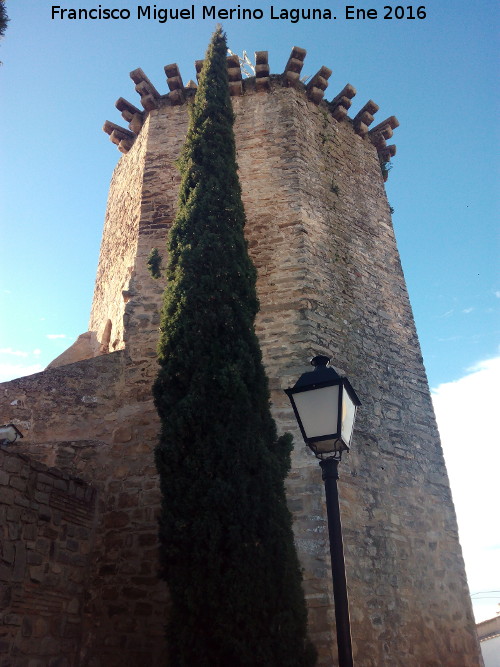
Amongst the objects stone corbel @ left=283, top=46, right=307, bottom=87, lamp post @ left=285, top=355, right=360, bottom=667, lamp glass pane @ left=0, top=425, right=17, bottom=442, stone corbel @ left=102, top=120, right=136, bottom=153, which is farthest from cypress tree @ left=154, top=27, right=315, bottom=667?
stone corbel @ left=102, top=120, right=136, bottom=153

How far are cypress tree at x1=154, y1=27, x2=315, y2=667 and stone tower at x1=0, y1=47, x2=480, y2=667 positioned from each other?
4.23 feet

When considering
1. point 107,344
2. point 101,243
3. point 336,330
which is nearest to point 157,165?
point 101,243

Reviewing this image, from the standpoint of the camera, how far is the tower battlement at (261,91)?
966cm

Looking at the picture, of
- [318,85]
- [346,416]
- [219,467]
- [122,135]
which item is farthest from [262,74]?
[346,416]

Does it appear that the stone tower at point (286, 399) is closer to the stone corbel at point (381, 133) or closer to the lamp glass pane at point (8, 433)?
the stone corbel at point (381, 133)

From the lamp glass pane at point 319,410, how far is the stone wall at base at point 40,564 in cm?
293

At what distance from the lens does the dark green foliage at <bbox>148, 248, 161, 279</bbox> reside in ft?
26.2

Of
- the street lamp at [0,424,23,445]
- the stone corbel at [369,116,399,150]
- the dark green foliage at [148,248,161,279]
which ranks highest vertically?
the stone corbel at [369,116,399,150]

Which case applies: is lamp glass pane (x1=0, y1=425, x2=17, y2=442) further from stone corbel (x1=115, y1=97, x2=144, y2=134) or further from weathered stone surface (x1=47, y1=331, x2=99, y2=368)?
stone corbel (x1=115, y1=97, x2=144, y2=134)

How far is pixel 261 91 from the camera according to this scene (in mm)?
9656

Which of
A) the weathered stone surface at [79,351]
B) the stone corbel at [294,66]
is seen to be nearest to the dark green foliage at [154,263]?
the weathered stone surface at [79,351]

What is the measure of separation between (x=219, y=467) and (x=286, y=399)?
2.02m

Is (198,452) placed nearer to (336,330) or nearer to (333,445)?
(333,445)

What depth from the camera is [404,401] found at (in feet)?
24.8
